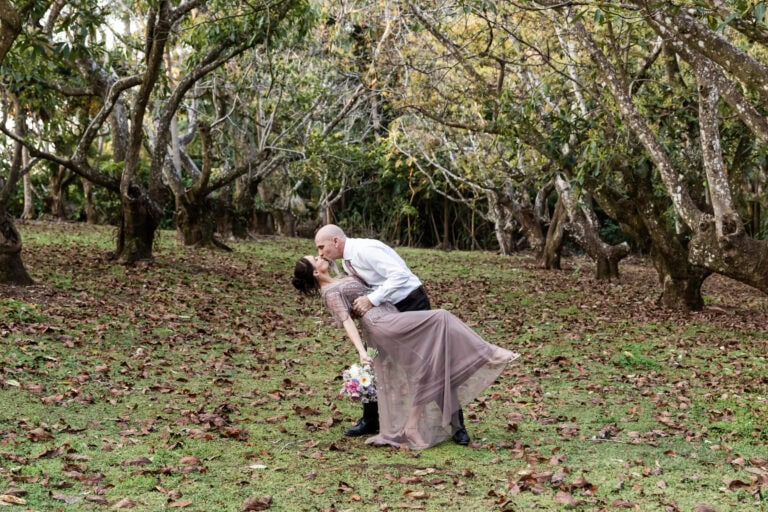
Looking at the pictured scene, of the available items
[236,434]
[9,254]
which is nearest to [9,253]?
[9,254]

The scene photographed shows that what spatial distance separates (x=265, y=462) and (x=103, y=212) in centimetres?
2540

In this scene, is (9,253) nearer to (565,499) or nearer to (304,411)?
(304,411)

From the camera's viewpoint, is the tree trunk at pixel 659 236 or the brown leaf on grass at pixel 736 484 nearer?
the brown leaf on grass at pixel 736 484

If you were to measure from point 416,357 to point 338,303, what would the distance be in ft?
2.40

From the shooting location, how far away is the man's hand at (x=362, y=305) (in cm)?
705

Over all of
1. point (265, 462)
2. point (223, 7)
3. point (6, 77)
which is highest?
point (223, 7)

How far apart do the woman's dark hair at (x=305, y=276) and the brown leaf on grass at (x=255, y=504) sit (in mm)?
1882

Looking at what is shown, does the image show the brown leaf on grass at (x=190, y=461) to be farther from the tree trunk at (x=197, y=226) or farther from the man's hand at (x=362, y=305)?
the tree trunk at (x=197, y=226)

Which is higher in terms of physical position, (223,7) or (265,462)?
(223,7)

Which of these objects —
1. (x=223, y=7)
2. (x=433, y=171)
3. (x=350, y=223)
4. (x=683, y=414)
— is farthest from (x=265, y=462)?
(x=350, y=223)

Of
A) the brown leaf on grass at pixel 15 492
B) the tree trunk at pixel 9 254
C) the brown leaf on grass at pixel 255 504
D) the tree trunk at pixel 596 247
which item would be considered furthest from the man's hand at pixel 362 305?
Answer: the tree trunk at pixel 596 247

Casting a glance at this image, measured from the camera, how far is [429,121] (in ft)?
79.0

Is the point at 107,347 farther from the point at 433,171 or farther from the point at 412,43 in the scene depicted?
the point at 433,171

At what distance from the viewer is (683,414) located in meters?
8.46
